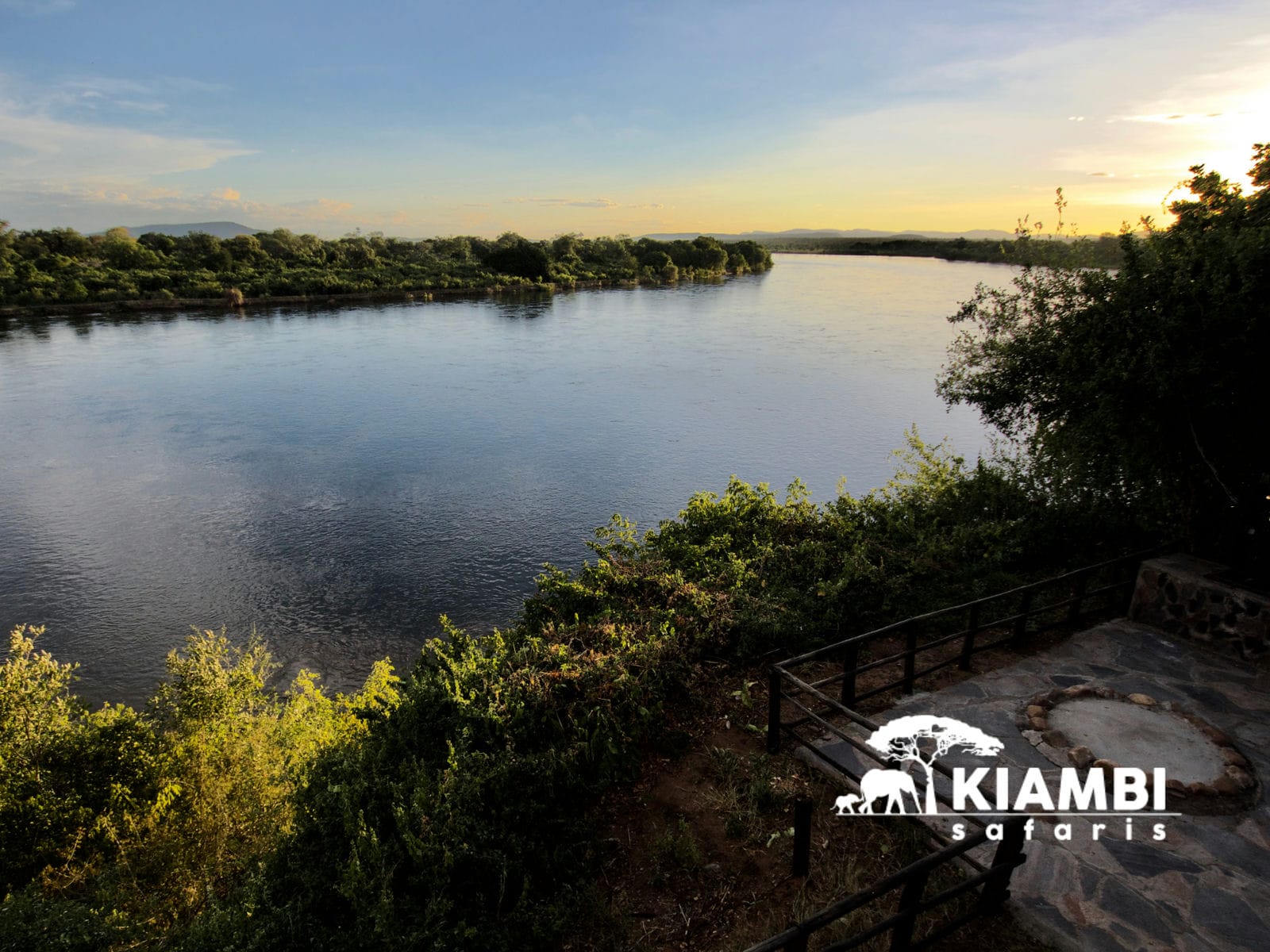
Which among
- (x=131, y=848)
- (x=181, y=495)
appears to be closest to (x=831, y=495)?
(x=131, y=848)

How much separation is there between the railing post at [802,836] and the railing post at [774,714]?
1500mm

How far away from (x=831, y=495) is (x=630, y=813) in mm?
16812

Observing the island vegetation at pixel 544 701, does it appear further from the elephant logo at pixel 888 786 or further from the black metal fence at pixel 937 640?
the elephant logo at pixel 888 786

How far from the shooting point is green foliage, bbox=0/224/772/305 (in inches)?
2662

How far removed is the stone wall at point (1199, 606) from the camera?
8.15 m

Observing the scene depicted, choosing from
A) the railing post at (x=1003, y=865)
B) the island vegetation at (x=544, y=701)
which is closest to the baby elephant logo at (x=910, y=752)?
the railing post at (x=1003, y=865)

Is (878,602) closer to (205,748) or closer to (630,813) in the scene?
(630,813)

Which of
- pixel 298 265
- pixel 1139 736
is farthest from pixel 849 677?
pixel 298 265

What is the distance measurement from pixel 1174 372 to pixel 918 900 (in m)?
7.83

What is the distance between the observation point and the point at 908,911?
4246mm

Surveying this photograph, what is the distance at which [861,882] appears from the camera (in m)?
5.39

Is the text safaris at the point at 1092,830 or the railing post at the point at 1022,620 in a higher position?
the railing post at the point at 1022,620

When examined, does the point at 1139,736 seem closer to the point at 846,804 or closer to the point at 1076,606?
the point at 1076,606

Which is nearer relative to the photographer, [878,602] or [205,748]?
[205,748]
